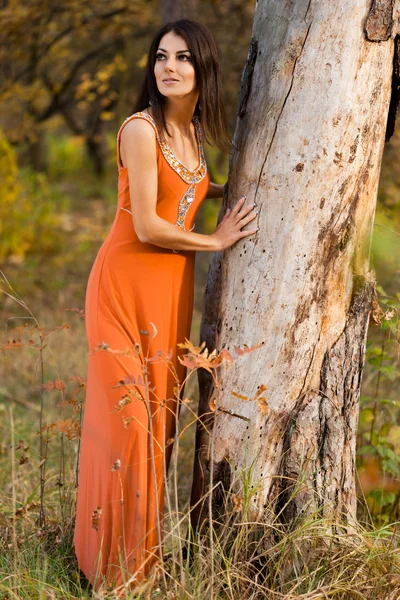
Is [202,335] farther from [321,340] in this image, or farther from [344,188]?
[344,188]

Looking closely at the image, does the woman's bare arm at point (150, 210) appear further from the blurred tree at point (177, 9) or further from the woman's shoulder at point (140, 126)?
the blurred tree at point (177, 9)

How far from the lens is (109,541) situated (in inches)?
104

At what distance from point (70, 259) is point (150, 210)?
6.97 metres

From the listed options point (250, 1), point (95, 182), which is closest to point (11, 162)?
point (250, 1)

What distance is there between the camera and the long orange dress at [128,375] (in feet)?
8.49

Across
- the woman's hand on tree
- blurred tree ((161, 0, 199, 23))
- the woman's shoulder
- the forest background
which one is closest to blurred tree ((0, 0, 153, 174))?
the forest background

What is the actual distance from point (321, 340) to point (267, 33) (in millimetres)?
1027

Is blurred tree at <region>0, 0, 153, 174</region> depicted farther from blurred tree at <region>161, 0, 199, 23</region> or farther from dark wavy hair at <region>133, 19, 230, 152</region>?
dark wavy hair at <region>133, 19, 230, 152</region>

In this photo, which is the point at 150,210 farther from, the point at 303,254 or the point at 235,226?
the point at 303,254

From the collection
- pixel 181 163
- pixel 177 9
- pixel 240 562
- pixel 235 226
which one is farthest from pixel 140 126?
pixel 177 9

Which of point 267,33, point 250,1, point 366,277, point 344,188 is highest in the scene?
point 250,1

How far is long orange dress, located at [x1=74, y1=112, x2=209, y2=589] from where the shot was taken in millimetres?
2588

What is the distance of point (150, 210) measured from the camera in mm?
2518

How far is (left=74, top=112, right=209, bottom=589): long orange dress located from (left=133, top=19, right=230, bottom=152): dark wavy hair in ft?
0.51
